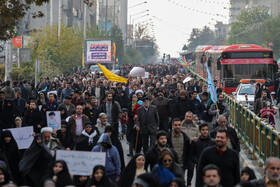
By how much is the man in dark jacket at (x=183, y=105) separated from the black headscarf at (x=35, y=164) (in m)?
6.35

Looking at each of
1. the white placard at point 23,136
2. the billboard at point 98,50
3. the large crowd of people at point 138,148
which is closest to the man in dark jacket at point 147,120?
the large crowd of people at point 138,148

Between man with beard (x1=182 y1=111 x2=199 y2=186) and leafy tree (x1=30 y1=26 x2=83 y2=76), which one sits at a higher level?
leafy tree (x1=30 y1=26 x2=83 y2=76)

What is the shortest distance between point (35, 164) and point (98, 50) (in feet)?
127

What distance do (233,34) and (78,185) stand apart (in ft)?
292

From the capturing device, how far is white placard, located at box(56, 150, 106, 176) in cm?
875

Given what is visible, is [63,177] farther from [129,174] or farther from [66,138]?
[66,138]

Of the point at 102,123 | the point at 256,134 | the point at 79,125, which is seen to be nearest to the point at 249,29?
the point at 256,134

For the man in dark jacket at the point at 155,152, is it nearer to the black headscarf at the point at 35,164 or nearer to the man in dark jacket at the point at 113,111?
the black headscarf at the point at 35,164

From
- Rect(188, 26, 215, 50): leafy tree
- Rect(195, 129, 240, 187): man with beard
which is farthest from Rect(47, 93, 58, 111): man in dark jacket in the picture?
Rect(188, 26, 215, 50): leafy tree

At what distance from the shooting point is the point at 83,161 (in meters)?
8.80

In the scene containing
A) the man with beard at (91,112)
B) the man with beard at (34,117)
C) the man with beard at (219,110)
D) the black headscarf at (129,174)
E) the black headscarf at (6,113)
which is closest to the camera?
the black headscarf at (129,174)

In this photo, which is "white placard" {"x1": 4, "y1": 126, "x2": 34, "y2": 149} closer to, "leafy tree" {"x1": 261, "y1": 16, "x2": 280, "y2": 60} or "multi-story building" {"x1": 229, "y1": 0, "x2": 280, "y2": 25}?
"leafy tree" {"x1": 261, "y1": 16, "x2": 280, "y2": 60}

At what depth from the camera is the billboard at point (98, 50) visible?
47688 millimetres

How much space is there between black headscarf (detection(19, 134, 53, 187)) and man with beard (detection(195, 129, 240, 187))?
2.61m
